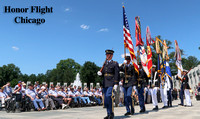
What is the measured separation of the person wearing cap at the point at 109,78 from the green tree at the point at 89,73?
63.6 meters

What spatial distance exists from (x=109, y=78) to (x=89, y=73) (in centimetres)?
6449

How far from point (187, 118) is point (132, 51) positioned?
337 centimetres

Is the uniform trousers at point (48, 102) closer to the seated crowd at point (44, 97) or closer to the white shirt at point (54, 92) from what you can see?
the seated crowd at point (44, 97)

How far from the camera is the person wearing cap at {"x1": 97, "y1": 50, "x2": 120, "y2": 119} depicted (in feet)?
19.7

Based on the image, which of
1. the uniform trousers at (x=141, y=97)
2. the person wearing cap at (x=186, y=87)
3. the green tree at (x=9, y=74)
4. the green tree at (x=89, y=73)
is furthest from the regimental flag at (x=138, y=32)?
the green tree at (x=9, y=74)

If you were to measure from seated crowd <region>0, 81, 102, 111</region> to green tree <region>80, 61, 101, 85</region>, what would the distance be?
54.1 meters

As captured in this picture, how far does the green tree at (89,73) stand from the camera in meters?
70.7

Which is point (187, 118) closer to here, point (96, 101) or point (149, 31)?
point (149, 31)

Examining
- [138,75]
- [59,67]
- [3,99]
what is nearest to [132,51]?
[138,75]

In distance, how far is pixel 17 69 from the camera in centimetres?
10025

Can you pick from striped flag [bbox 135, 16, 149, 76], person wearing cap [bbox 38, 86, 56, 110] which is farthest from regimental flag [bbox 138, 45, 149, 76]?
person wearing cap [bbox 38, 86, 56, 110]

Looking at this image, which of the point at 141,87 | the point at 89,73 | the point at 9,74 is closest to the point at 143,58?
the point at 141,87

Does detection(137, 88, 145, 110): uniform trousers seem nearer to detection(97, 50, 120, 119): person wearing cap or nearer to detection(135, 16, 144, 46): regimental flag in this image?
detection(97, 50, 120, 119): person wearing cap

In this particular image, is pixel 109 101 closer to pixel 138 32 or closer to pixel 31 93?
pixel 138 32
